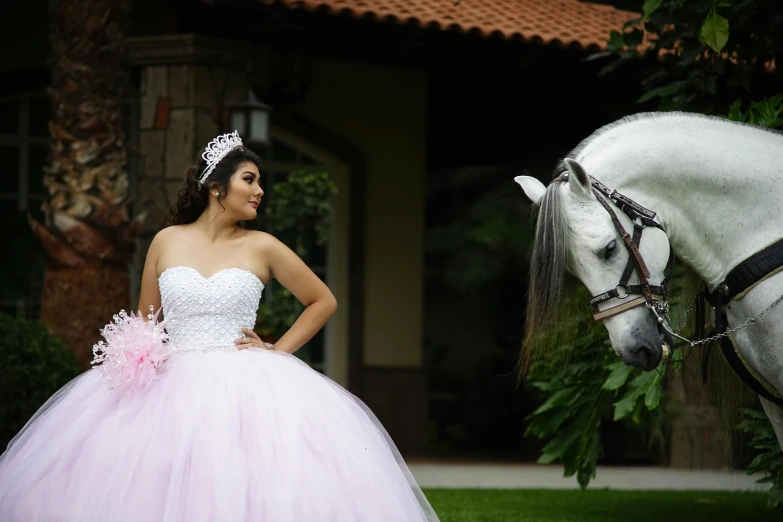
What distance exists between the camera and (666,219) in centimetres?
437

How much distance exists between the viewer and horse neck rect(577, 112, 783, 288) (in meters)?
4.32

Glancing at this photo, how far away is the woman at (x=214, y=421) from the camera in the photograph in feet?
13.5

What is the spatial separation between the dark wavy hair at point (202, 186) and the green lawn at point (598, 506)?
10.9 ft

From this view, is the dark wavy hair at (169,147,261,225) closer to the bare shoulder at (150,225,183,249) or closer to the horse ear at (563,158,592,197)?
the bare shoulder at (150,225,183,249)

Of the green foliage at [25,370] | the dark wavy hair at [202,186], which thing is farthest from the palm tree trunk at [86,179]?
the dark wavy hair at [202,186]

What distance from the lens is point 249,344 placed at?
4.77 meters

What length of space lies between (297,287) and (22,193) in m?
6.98

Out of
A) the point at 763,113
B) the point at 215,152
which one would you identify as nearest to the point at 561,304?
the point at 215,152

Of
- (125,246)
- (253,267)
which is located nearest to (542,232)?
(253,267)

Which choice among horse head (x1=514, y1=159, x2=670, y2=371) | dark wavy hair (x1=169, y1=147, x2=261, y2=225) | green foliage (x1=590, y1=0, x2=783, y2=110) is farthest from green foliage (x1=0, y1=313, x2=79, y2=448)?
horse head (x1=514, y1=159, x2=670, y2=371)

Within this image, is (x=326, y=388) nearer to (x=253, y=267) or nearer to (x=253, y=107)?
(x=253, y=267)

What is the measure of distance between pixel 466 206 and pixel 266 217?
3.02 m

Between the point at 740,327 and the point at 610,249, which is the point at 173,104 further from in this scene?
the point at 740,327

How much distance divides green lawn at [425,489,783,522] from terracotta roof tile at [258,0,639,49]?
12.7ft
